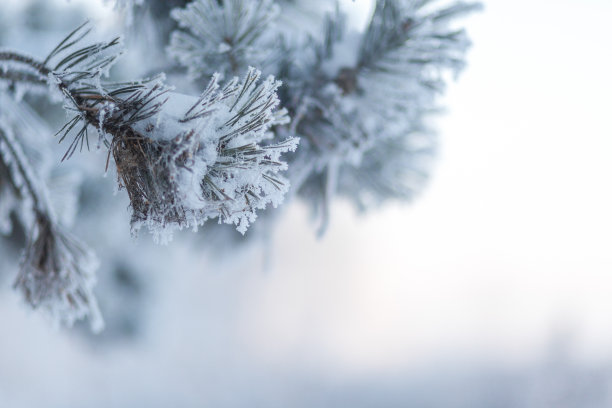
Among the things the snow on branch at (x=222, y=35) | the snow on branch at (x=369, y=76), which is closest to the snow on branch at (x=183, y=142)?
the snow on branch at (x=222, y=35)

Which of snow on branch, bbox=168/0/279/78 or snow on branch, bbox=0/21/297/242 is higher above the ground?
snow on branch, bbox=168/0/279/78

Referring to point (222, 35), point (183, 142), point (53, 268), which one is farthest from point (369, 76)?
point (53, 268)

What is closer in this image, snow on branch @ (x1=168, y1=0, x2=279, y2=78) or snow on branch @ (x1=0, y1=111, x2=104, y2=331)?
snow on branch @ (x1=168, y1=0, x2=279, y2=78)

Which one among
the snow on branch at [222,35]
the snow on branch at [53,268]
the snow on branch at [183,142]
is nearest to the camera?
the snow on branch at [183,142]

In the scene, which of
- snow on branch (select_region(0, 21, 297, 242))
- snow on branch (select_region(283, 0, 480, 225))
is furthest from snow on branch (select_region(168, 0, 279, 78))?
snow on branch (select_region(0, 21, 297, 242))

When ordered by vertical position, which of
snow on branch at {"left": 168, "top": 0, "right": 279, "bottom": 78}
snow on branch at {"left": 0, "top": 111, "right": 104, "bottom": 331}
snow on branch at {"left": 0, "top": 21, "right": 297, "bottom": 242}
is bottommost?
snow on branch at {"left": 0, "top": 111, "right": 104, "bottom": 331}

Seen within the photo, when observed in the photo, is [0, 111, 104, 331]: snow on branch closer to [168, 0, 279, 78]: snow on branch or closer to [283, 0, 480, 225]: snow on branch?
[168, 0, 279, 78]: snow on branch

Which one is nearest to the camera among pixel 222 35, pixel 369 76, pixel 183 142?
pixel 183 142

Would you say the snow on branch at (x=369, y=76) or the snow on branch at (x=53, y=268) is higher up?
the snow on branch at (x=369, y=76)

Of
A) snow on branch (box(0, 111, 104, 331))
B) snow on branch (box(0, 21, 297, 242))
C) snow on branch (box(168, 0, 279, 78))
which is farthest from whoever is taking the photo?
snow on branch (box(0, 111, 104, 331))

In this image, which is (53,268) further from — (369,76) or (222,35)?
(369,76)

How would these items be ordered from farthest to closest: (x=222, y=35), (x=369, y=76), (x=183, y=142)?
1. (x=369, y=76)
2. (x=222, y=35)
3. (x=183, y=142)

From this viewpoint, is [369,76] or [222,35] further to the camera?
[369,76]

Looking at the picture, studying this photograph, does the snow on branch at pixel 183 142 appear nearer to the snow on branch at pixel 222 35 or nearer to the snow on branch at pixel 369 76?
the snow on branch at pixel 222 35
